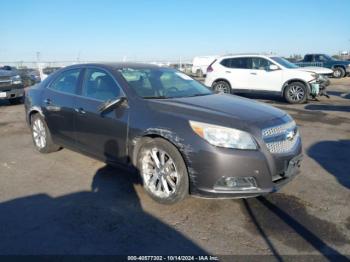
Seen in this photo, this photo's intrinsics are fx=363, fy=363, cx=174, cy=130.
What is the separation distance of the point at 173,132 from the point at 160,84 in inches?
48.7

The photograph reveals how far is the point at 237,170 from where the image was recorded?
3.68 meters

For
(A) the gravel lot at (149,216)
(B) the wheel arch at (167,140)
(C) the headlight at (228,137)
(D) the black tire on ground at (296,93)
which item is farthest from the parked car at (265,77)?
(C) the headlight at (228,137)

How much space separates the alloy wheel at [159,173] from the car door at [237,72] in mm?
10560

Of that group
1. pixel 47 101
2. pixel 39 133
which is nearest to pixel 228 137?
pixel 47 101

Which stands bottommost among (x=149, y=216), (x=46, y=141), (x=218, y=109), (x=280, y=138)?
(x=149, y=216)

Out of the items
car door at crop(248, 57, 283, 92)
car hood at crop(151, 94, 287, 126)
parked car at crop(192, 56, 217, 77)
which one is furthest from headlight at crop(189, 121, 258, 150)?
parked car at crop(192, 56, 217, 77)

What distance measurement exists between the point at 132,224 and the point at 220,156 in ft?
3.71

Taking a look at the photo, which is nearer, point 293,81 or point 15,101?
point 293,81

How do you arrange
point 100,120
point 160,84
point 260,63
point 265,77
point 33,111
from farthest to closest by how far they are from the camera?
point 260,63 → point 265,77 → point 33,111 → point 160,84 → point 100,120

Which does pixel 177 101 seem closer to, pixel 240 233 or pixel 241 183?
pixel 241 183

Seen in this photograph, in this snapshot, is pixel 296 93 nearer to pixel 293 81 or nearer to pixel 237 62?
pixel 293 81

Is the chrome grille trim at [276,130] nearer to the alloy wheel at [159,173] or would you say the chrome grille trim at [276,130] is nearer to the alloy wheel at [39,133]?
the alloy wheel at [159,173]

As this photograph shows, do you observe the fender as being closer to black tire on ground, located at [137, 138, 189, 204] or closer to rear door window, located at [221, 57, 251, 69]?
black tire on ground, located at [137, 138, 189, 204]

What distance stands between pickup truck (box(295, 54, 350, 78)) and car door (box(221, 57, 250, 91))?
13355mm
